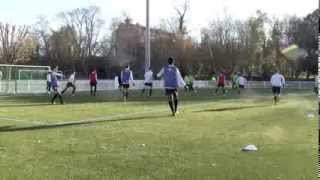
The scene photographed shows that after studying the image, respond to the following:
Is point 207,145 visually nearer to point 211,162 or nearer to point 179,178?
point 211,162

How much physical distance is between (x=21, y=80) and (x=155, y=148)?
30.9 metres

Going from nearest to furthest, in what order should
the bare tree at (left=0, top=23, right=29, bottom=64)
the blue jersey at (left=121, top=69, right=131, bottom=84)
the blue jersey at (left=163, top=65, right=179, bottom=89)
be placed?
the blue jersey at (left=163, top=65, right=179, bottom=89)
the blue jersey at (left=121, top=69, right=131, bottom=84)
the bare tree at (left=0, top=23, right=29, bottom=64)

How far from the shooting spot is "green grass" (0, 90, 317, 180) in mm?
8734

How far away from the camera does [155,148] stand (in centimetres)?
1110

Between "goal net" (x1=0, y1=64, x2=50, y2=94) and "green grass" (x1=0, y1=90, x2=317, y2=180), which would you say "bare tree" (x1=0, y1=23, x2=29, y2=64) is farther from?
"green grass" (x1=0, y1=90, x2=317, y2=180)

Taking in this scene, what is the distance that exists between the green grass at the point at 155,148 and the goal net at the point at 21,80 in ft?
73.7

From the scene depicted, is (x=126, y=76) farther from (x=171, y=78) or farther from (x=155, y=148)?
(x=155, y=148)

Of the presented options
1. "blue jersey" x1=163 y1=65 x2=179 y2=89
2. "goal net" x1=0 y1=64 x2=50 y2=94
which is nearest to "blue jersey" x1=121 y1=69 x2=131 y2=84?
"blue jersey" x1=163 y1=65 x2=179 y2=89

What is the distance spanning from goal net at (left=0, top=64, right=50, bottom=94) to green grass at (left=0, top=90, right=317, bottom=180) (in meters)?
22.5

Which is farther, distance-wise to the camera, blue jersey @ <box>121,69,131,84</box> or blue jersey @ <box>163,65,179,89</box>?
blue jersey @ <box>121,69,131,84</box>

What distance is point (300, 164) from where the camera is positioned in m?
9.34

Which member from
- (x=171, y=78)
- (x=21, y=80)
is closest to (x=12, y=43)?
(x=21, y=80)

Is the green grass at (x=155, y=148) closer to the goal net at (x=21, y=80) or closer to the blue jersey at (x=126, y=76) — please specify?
the blue jersey at (x=126, y=76)

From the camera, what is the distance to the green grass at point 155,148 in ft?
28.7
